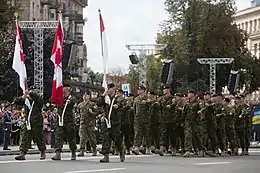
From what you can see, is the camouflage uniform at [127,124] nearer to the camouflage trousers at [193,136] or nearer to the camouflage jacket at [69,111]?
the camouflage trousers at [193,136]

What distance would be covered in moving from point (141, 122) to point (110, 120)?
419 centimetres

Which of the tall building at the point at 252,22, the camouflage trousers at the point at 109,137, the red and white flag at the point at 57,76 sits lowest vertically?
the camouflage trousers at the point at 109,137

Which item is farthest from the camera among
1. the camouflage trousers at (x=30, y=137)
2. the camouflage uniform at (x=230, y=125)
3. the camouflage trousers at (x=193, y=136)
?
the camouflage uniform at (x=230, y=125)

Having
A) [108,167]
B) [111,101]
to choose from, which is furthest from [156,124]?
[108,167]

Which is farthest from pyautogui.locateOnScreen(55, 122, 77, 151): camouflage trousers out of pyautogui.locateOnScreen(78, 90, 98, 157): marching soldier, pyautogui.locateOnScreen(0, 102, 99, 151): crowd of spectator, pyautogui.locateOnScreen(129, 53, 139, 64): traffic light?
pyautogui.locateOnScreen(129, 53, 139, 64): traffic light

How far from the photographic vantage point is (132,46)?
47.3 m

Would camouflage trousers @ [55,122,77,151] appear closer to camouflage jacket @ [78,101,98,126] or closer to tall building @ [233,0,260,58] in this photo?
camouflage jacket @ [78,101,98,126]

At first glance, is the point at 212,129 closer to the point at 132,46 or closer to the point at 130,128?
the point at 130,128

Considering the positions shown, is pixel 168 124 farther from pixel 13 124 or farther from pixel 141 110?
pixel 13 124

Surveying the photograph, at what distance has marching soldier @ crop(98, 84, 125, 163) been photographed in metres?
18.8

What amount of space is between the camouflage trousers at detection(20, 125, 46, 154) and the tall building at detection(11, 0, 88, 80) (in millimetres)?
47568

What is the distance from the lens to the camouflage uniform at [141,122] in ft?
75.1

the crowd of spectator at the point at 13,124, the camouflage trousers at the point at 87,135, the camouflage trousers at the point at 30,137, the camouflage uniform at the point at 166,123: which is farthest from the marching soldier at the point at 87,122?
the camouflage trousers at the point at 30,137

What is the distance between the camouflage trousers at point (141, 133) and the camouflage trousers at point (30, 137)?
406 centimetres
